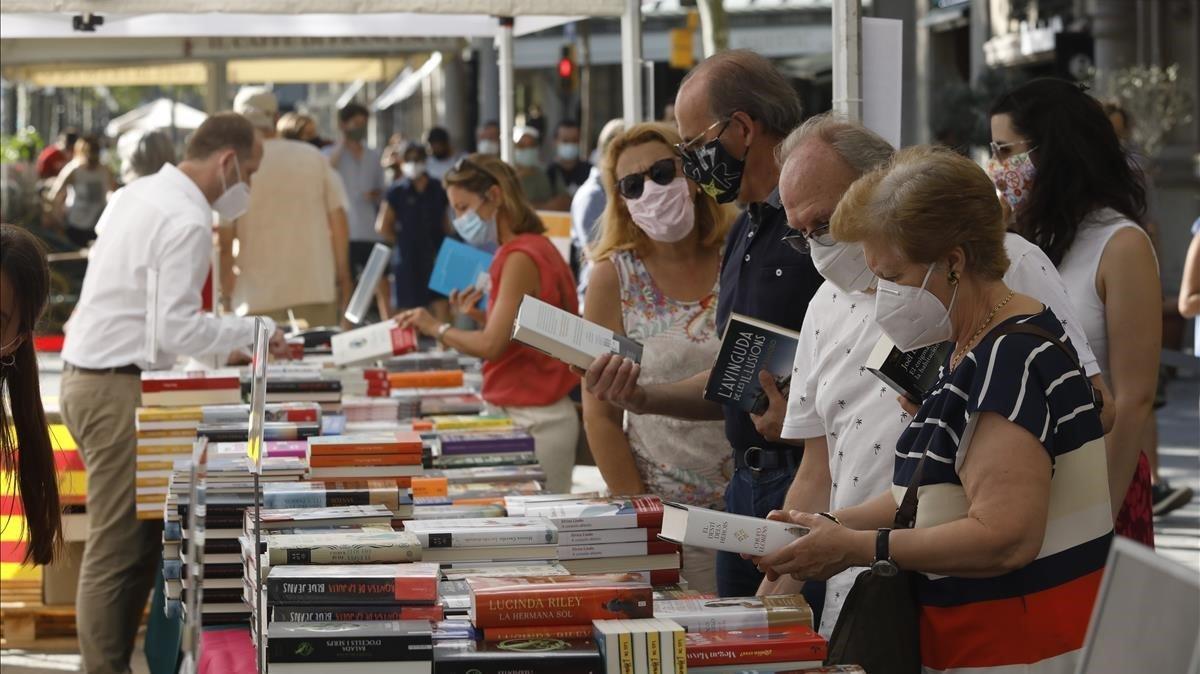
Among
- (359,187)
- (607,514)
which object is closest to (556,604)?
(607,514)

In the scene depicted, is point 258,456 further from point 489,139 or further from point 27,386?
point 489,139

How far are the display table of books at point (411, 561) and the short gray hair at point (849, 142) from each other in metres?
0.74

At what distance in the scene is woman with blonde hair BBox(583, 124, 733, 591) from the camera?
13.8 ft

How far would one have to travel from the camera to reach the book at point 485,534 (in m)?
2.98

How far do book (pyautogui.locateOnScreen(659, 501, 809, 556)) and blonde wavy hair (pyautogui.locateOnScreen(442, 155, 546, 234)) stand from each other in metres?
3.14

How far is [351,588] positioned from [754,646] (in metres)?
0.63

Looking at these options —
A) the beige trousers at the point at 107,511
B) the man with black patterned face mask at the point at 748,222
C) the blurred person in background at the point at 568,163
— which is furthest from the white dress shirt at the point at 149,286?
the blurred person in background at the point at 568,163

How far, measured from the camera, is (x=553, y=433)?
5441 mm

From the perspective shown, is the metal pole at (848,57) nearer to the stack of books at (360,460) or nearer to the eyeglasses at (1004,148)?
the eyeglasses at (1004,148)

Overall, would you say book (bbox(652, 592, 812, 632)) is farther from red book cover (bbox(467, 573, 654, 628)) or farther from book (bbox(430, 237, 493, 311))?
book (bbox(430, 237, 493, 311))

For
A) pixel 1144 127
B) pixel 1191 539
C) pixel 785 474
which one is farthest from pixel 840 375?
pixel 1144 127

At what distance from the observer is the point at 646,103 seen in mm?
6922

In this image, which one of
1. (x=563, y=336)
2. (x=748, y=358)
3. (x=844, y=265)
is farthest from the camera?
(x=563, y=336)

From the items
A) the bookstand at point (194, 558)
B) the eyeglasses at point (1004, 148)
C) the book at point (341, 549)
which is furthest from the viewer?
the eyeglasses at point (1004, 148)
